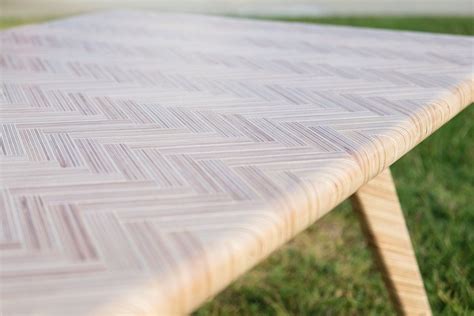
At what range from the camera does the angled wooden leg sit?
1044mm

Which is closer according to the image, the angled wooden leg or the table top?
the table top

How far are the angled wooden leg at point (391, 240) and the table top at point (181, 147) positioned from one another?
0.57 ft

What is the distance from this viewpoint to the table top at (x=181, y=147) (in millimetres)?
465

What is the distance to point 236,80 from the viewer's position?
100cm

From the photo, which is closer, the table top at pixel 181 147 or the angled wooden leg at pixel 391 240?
the table top at pixel 181 147

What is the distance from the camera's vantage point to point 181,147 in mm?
693

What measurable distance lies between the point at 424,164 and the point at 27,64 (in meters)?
1.37

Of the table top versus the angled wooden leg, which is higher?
the table top

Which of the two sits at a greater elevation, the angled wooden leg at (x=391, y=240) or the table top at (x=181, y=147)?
the table top at (x=181, y=147)

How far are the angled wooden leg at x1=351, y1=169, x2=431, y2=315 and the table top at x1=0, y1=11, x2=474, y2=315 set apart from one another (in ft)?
0.57

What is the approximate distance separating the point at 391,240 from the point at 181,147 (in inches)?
20.1

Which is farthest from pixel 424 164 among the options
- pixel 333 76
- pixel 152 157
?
pixel 152 157

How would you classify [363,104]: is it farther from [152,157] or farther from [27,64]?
[27,64]

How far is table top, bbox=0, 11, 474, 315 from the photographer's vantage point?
465 millimetres
